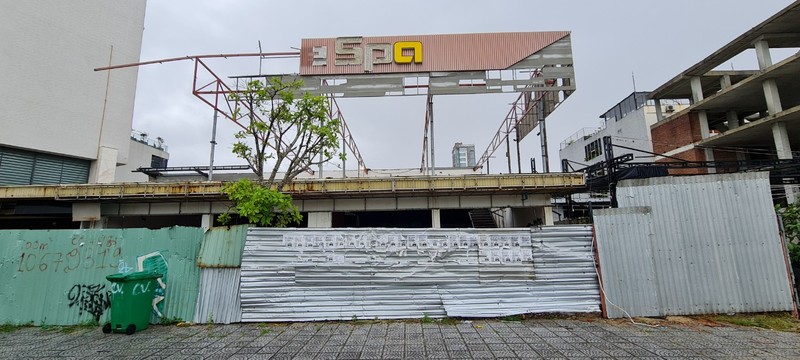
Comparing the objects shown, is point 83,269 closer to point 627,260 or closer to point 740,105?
point 627,260

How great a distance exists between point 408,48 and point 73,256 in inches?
627

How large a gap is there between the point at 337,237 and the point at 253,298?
6.90 feet

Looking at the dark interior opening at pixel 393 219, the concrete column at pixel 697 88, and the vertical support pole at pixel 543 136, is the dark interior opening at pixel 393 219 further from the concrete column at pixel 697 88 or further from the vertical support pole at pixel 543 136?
the concrete column at pixel 697 88

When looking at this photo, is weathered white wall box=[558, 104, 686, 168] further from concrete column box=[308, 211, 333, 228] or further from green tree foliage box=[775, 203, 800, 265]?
concrete column box=[308, 211, 333, 228]

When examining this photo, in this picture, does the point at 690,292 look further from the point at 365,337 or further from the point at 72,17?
the point at 72,17

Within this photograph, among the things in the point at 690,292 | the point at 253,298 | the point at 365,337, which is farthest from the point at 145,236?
the point at 690,292

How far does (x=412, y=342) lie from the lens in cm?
587

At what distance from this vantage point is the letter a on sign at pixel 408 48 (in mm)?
18359

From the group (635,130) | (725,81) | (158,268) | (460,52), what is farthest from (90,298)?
(635,130)

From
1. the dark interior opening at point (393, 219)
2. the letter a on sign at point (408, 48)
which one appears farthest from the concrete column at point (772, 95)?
the dark interior opening at point (393, 219)

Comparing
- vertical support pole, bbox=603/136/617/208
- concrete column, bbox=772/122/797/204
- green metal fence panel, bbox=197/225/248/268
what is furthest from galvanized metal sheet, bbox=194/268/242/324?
concrete column, bbox=772/122/797/204

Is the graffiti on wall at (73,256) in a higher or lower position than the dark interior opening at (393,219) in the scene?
lower

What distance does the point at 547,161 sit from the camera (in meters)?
19.3

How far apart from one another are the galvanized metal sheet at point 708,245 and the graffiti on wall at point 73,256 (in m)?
10.5
